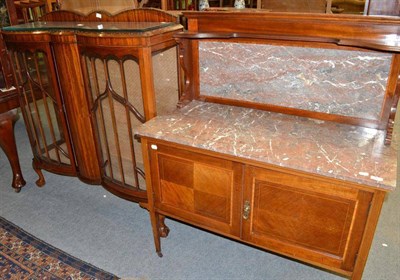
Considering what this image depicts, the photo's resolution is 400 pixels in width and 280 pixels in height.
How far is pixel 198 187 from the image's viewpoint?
1510 mm

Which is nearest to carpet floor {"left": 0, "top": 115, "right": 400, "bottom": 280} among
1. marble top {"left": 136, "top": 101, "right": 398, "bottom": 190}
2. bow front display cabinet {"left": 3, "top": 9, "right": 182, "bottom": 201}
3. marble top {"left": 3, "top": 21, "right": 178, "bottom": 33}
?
bow front display cabinet {"left": 3, "top": 9, "right": 182, "bottom": 201}

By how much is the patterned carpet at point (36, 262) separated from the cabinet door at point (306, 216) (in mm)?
873

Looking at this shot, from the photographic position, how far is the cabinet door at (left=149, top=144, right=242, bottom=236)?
1421 millimetres

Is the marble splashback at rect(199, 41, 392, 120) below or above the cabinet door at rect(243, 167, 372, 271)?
above

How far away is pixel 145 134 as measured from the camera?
1.52m

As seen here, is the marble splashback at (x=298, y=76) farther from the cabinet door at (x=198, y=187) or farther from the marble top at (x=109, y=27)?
the cabinet door at (x=198, y=187)

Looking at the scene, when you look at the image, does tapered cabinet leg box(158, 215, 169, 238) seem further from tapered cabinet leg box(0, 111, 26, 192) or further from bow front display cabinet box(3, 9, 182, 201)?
tapered cabinet leg box(0, 111, 26, 192)

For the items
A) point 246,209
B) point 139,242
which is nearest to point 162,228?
point 139,242

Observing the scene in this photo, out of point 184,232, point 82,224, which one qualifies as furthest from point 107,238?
point 184,232

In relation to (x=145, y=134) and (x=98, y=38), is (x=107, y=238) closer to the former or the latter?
(x=145, y=134)

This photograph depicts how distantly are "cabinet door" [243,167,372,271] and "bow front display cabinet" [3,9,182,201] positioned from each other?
75 centimetres

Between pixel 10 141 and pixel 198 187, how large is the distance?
157 centimetres

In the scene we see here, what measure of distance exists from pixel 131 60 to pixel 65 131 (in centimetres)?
77

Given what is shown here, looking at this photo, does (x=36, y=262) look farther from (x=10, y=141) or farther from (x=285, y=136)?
(x=285, y=136)
